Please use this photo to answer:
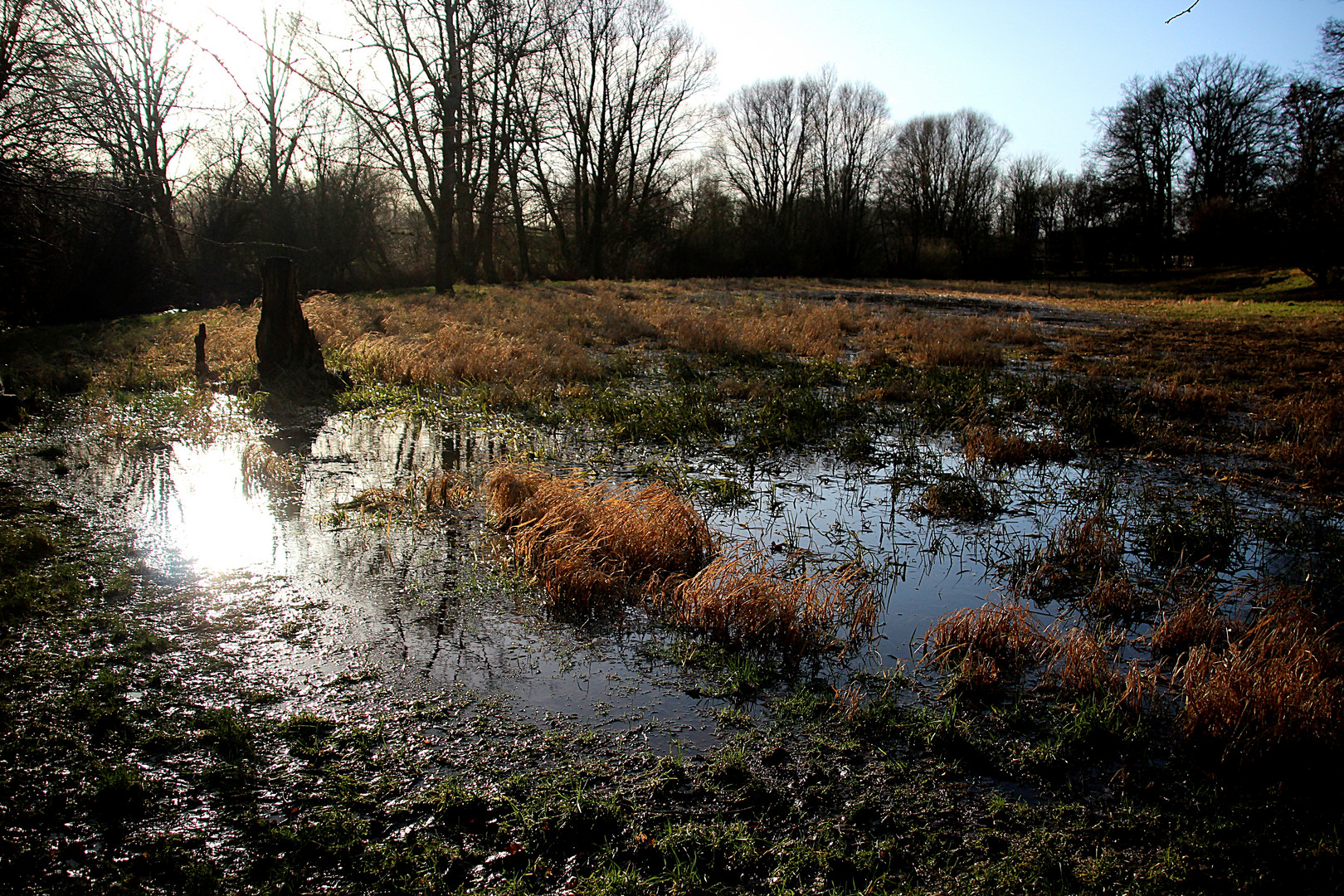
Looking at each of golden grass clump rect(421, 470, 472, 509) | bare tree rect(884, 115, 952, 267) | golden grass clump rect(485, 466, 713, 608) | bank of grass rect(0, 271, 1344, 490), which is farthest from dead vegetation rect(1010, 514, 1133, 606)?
bare tree rect(884, 115, 952, 267)

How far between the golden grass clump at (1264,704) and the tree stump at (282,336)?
9963mm

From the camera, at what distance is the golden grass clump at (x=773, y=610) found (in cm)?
397

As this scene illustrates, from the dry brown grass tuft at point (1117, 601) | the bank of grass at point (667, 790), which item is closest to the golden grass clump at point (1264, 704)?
the bank of grass at point (667, 790)

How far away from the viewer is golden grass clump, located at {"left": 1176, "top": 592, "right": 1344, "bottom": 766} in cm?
300

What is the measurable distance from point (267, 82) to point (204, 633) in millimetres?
31187

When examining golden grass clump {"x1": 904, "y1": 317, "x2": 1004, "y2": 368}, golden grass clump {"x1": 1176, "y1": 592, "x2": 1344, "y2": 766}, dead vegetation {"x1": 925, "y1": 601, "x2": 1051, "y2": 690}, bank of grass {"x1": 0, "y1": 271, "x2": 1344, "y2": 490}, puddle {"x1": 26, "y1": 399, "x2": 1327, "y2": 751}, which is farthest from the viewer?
golden grass clump {"x1": 904, "y1": 317, "x2": 1004, "y2": 368}

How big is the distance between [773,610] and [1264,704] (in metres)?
2.04

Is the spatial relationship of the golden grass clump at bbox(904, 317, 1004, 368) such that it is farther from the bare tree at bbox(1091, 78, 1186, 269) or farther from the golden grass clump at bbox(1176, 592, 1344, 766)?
the bare tree at bbox(1091, 78, 1186, 269)

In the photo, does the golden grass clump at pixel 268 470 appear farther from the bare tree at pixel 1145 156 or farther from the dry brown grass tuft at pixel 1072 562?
the bare tree at pixel 1145 156

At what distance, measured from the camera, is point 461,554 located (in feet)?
16.6

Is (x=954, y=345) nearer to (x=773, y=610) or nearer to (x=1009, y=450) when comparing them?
(x=1009, y=450)

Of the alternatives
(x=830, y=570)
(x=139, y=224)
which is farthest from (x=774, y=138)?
(x=830, y=570)

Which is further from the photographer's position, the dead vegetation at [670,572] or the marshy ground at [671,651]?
the dead vegetation at [670,572]

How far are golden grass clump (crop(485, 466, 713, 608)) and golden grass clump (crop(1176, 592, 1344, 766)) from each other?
8.46ft
